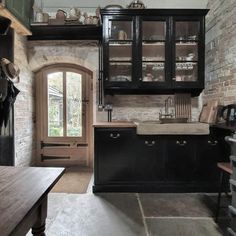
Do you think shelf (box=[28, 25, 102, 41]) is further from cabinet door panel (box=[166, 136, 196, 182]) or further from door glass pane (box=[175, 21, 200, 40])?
cabinet door panel (box=[166, 136, 196, 182])

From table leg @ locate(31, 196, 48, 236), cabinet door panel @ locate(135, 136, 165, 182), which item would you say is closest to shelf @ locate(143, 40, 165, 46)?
cabinet door panel @ locate(135, 136, 165, 182)

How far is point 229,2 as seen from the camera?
10.9 feet

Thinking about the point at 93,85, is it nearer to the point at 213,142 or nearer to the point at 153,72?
the point at 153,72

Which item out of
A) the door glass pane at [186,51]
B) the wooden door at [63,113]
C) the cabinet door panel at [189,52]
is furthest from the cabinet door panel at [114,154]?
the door glass pane at [186,51]

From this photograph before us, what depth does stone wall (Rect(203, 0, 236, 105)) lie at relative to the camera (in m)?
3.25

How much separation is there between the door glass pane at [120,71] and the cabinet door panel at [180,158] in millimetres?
1167

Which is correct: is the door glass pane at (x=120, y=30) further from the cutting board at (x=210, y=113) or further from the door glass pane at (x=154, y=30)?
the cutting board at (x=210, y=113)

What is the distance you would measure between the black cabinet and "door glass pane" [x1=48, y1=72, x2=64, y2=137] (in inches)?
48.5

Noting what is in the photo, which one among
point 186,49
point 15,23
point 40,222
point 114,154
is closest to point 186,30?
point 186,49

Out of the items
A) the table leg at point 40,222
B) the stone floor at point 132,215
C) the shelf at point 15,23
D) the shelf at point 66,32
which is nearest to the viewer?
the table leg at point 40,222

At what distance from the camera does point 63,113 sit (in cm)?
472

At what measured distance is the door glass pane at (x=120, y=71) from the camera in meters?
3.87

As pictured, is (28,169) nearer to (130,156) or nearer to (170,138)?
(130,156)

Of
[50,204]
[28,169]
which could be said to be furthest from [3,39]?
[28,169]
